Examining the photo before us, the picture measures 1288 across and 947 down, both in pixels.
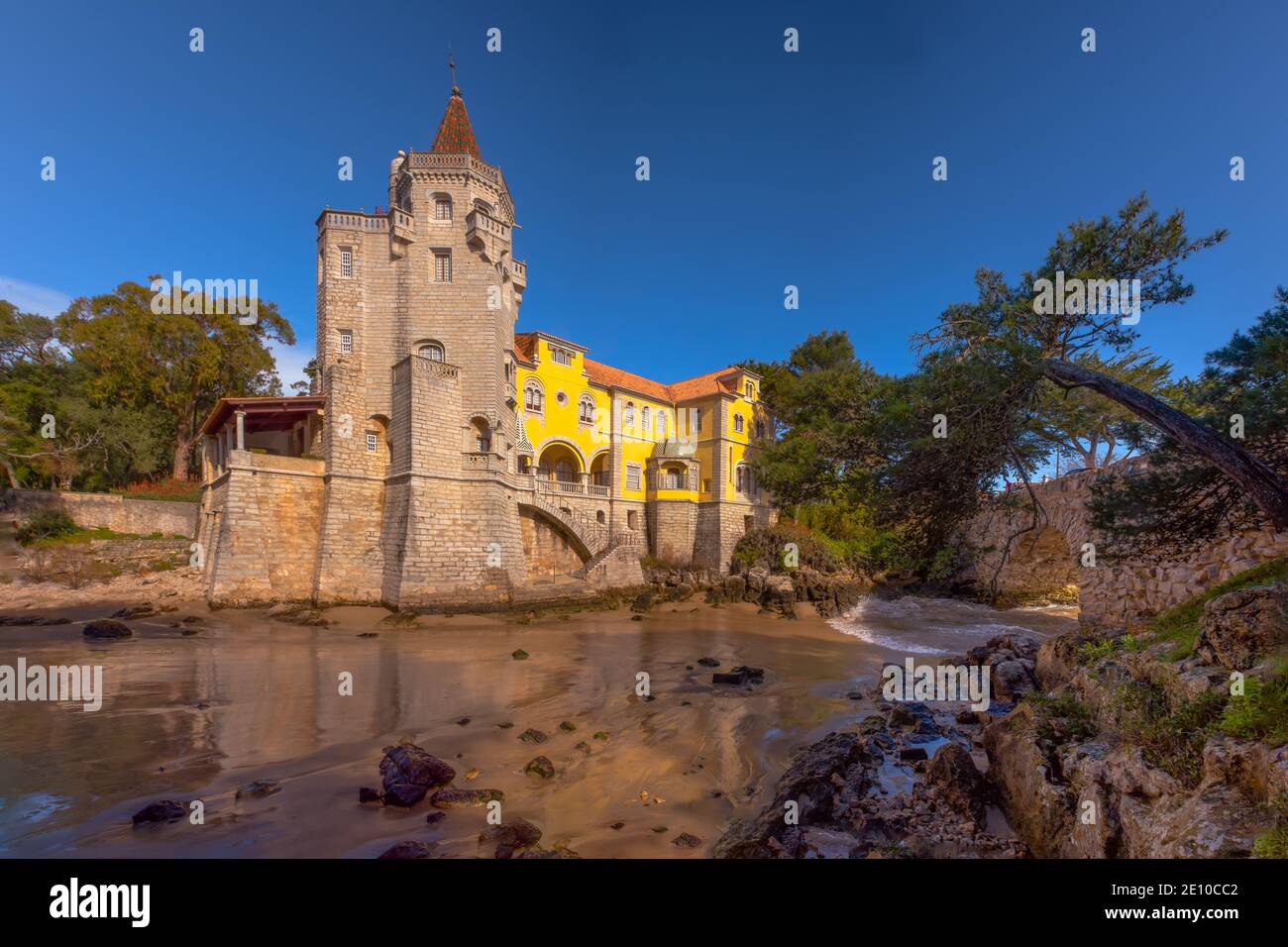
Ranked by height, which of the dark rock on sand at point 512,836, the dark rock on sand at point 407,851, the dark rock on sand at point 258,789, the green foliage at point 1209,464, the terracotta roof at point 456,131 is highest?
the terracotta roof at point 456,131

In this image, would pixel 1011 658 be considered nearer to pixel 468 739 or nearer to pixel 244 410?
pixel 468 739

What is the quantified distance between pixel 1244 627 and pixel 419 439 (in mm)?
22818

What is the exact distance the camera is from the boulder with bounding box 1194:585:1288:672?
415 centimetres

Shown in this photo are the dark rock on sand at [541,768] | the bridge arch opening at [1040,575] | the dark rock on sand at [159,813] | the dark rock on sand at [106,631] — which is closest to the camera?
the dark rock on sand at [159,813]


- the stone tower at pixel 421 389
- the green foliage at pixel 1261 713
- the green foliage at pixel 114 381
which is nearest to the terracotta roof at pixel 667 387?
the stone tower at pixel 421 389

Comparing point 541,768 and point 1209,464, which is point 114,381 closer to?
point 541,768

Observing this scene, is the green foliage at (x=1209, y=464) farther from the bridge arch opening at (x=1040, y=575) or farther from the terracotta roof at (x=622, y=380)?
A: the terracotta roof at (x=622, y=380)

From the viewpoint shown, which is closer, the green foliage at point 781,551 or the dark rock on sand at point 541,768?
the dark rock on sand at point 541,768

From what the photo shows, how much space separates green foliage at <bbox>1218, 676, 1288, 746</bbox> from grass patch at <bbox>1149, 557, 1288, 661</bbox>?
125 cm

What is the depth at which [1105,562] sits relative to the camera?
7.40m

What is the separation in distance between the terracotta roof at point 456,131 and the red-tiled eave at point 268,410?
14863 millimetres

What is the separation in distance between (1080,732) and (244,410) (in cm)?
2975

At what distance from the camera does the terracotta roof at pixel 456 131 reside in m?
25.4
